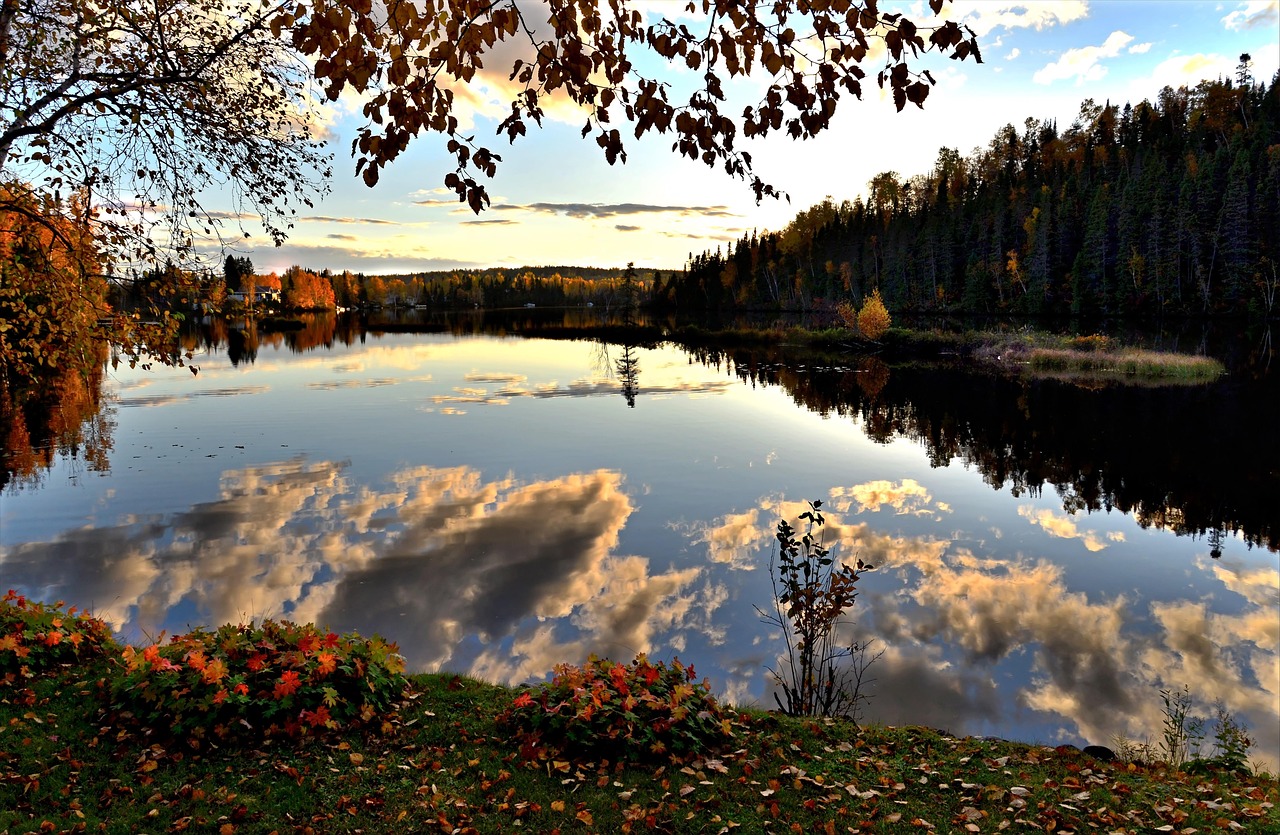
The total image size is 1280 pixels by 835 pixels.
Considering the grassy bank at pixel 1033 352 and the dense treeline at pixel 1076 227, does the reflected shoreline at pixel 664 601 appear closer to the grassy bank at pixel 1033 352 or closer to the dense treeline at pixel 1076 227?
the grassy bank at pixel 1033 352

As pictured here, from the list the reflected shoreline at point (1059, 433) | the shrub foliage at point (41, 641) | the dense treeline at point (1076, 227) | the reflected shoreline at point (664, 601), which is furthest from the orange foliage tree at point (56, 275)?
the dense treeline at point (1076, 227)

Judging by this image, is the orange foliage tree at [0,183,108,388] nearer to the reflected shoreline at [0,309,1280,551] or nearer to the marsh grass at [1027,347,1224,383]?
the reflected shoreline at [0,309,1280,551]

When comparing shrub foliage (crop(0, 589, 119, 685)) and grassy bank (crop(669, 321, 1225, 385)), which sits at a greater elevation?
grassy bank (crop(669, 321, 1225, 385))

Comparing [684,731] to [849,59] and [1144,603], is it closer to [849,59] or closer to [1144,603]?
[849,59]

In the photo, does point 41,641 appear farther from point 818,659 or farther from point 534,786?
point 818,659

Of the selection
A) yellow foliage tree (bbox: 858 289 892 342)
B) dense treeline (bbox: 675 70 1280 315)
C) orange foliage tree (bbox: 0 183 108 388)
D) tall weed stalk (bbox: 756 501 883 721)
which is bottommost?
tall weed stalk (bbox: 756 501 883 721)

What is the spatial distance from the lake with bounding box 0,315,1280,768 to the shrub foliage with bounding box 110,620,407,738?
330cm

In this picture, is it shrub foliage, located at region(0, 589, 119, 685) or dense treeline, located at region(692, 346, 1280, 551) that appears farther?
dense treeline, located at region(692, 346, 1280, 551)

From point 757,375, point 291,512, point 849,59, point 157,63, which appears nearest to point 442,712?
point 849,59

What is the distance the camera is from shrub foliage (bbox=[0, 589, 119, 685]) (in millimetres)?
8797

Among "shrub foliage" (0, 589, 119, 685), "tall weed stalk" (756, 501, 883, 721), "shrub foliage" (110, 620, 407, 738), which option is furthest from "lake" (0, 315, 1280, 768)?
"shrub foliage" (110, 620, 407, 738)

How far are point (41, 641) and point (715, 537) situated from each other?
13.4 metres

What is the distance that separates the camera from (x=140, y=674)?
8.04m

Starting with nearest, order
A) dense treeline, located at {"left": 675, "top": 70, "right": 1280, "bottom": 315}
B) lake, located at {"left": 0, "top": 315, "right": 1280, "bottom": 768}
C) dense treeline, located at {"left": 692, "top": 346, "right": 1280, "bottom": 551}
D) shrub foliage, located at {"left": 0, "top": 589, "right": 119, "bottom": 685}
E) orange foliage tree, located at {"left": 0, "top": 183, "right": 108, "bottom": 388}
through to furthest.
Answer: shrub foliage, located at {"left": 0, "top": 589, "right": 119, "bottom": 685}, orange foliage tree, located at {"left": 0, "top": 183, "right": 108, "bottom": 388}, lake, located at {"left": 0, "top": 315, "right": 1280, "bottom": 768}, dense treeline, located at {"left": 692, "top": 346, "right": 1280, "bottom": 551}, dense treeline, located at {"left": 675, "top": 70, "right": 1280, "bottom": 315}
